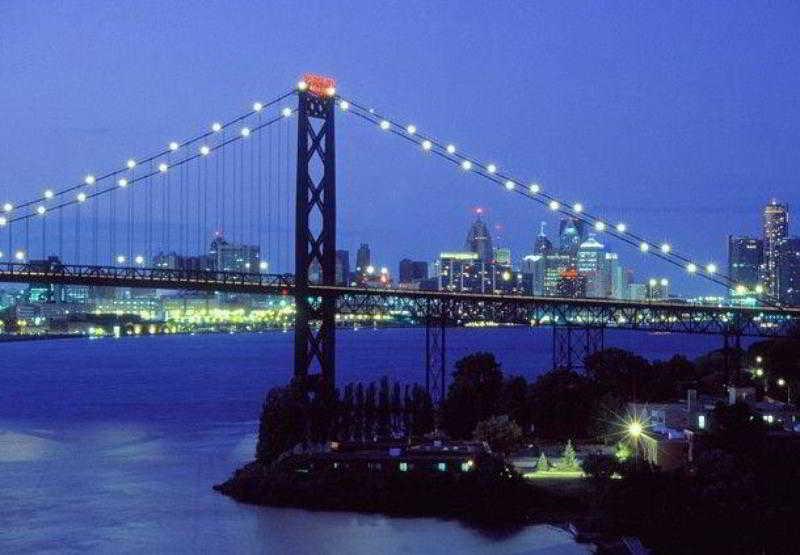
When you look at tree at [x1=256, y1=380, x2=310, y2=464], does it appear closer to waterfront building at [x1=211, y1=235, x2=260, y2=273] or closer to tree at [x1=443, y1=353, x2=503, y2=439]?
A: tree at [x1=443, y1=353, x2=503, y2=439]

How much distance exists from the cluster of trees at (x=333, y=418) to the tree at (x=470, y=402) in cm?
41

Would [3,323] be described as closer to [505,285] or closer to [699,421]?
[505,285]

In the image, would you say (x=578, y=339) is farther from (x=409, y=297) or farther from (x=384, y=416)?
(x=384, y=416)

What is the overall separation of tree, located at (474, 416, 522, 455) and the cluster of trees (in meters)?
1.78

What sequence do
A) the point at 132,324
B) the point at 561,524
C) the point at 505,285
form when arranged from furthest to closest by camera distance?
the point at 132,324, the point at 505,285, the point at 561,524

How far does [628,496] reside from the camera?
52.5ft

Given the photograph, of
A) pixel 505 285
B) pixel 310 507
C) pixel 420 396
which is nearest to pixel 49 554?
pixel 310 507

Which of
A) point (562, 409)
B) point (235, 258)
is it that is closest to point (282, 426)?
point (562, 409)

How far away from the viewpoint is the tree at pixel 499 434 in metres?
21.9

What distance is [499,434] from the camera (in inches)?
866

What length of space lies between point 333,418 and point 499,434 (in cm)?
318

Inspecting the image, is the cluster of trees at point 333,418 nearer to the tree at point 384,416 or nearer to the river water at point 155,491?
the tree at point 384,416

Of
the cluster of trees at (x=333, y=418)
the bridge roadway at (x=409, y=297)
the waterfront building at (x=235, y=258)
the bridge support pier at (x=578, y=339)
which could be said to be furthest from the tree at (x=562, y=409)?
the waterfront building at (x=235, y=258)

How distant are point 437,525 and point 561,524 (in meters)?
1.74
